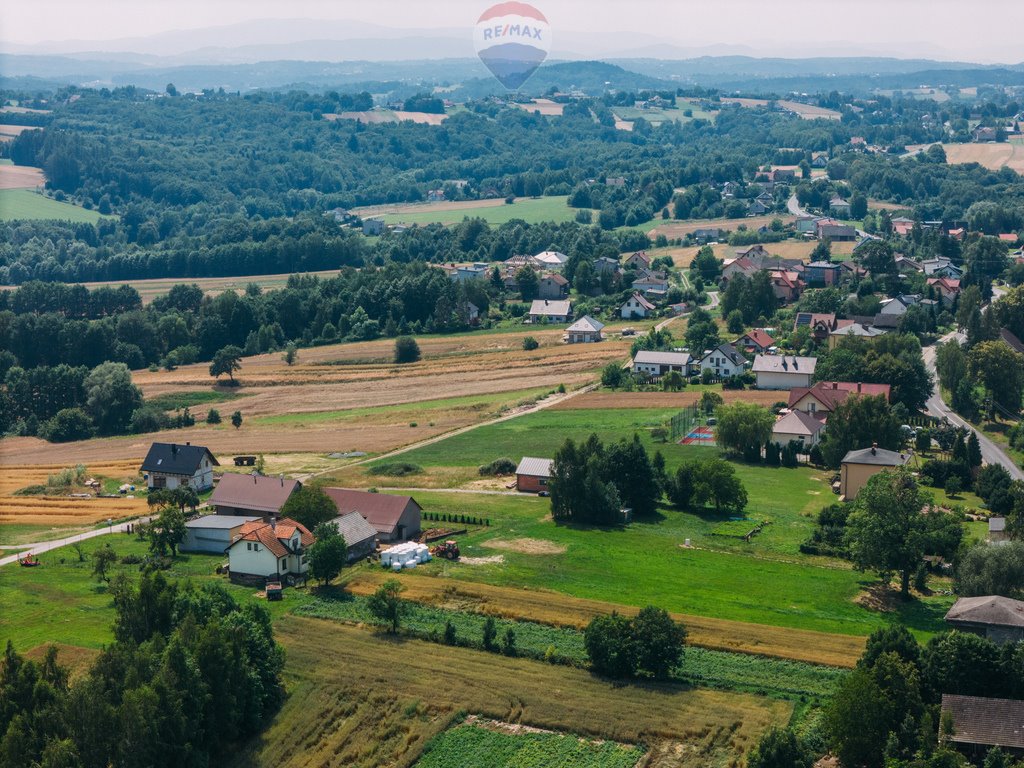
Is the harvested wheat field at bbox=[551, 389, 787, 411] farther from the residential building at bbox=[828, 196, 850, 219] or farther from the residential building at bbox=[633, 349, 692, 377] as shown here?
the residential building at bbox=[828, 196, 850, 219]

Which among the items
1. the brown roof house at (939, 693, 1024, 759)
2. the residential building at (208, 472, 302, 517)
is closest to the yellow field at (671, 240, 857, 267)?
the residential building at (208, 472, 302, 517)

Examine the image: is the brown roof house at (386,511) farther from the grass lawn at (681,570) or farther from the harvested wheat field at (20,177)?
the harvested wheat field at (20,177)

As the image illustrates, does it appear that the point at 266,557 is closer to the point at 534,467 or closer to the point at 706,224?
the point at 534,467

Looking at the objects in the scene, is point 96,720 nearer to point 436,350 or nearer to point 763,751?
point 763,751

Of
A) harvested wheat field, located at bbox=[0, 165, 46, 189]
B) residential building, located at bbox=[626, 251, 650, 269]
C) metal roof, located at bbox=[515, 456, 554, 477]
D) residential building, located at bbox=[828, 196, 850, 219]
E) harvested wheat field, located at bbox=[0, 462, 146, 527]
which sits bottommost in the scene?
harvested wheat field, located at bbox=[0, 462, 146, 527]

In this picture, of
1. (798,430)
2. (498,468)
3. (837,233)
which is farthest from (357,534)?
(837,233)

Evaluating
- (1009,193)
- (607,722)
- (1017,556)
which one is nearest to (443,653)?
(607,722)
